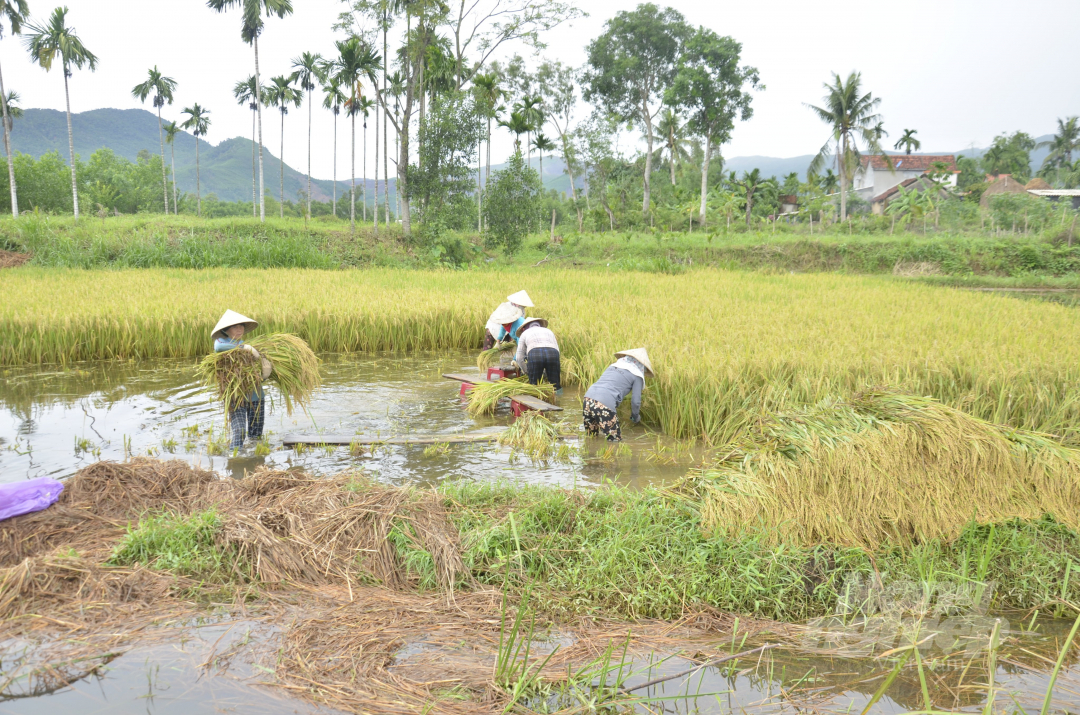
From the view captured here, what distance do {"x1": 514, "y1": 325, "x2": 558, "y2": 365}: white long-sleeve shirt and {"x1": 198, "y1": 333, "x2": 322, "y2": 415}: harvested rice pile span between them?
1958mm

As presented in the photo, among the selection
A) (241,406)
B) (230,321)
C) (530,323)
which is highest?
(230,321)

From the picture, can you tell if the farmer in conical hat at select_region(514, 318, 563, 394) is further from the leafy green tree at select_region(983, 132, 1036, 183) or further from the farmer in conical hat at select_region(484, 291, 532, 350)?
the leafy green tree at select_region(983, 132, 1036, 183)

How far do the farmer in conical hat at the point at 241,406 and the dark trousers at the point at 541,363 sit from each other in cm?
237

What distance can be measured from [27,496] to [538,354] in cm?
400

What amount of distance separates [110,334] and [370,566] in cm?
681

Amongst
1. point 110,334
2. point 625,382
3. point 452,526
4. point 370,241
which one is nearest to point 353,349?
point 110,334

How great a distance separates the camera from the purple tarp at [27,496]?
295cm

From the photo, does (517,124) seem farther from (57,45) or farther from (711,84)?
(57,45)

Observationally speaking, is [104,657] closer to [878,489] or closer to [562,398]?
[878,489]

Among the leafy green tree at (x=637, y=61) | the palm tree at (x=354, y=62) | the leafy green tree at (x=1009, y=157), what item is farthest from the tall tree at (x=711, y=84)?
the leafy green tree at (x=1009, y=157)

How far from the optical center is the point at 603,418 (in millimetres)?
4895

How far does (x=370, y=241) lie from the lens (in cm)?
2147

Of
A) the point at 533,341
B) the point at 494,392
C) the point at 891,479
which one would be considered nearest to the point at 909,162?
the point at 533,341

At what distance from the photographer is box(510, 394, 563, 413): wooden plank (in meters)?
5.32
